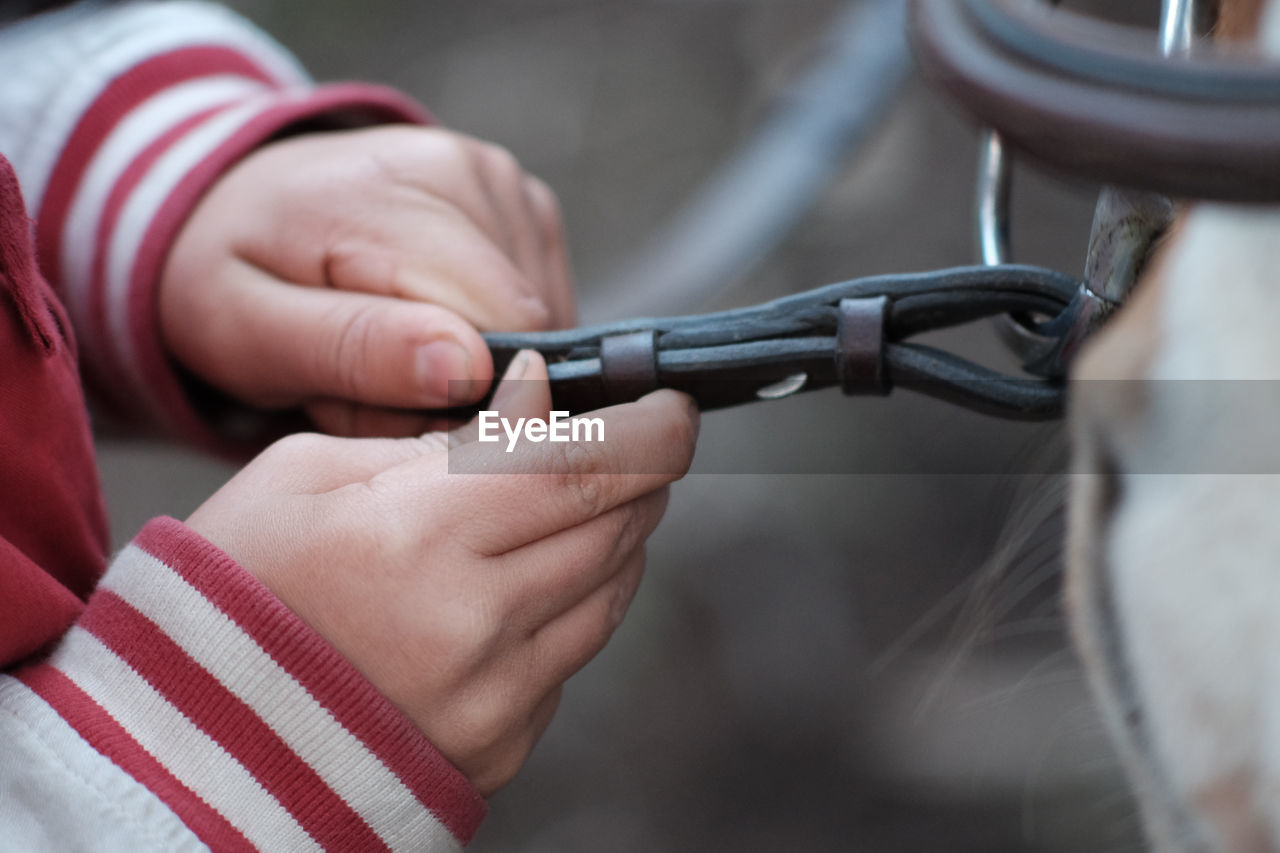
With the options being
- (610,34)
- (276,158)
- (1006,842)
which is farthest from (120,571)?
(610,34)

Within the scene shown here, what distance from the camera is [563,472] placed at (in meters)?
0.33

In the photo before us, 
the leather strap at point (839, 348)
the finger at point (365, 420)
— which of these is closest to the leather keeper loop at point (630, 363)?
the leather strap at point (839, 348)

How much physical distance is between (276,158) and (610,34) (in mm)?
920

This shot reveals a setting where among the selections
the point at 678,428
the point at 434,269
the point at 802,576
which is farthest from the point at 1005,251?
the point at 802,576

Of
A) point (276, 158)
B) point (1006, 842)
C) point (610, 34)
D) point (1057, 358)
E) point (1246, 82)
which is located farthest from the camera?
point (610, 34)

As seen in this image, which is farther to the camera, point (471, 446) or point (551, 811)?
point (551, 811)

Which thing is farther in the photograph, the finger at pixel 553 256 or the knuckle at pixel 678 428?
the finger at pixel 553 256

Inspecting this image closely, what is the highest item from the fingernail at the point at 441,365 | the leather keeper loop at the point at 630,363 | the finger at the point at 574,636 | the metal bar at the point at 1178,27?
the metal bar at the point at 1178,27

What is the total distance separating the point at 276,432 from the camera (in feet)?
1.73

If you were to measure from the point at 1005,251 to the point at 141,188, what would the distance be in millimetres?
406

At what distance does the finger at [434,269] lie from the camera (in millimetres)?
433

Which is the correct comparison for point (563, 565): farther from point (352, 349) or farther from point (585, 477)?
point (352, 349)

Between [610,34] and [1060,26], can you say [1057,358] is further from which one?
[610,34]

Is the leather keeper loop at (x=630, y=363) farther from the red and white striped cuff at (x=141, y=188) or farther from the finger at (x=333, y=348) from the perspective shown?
the red and white striped cuff at (x=141, y=188)
